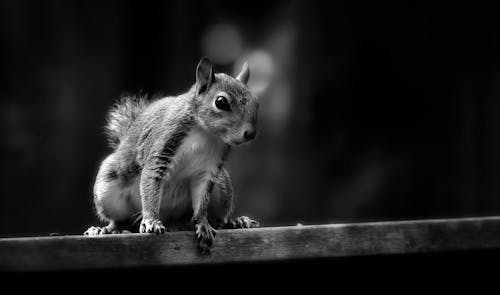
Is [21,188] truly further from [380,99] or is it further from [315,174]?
[380,99]

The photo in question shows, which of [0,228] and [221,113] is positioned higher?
[221,113]

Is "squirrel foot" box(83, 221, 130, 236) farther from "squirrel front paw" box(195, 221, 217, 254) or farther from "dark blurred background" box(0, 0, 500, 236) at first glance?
"dark blurred background" box(0, 0, 500, 236)

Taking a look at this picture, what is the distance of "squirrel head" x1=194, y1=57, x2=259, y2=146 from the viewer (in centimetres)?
198

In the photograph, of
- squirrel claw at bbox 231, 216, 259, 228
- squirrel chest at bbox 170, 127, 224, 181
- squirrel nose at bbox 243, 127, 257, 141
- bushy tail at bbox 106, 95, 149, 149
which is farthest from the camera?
bushy tail at bbox 106, 95, 149, 149

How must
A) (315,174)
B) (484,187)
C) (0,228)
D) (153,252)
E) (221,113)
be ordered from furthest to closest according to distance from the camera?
1. (315,174)
2. (484,187)
3. (0,228)
4. (221,113)
5. (153,252)

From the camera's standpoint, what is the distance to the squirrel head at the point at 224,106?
1.98 meters

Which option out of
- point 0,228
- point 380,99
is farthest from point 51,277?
point 380,99

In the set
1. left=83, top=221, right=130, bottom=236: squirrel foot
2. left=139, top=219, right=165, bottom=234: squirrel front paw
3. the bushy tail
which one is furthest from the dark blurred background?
left=139, top=219, right=165, bottom=234: squirrel front paw

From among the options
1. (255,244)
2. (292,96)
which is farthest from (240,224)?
(292,96)

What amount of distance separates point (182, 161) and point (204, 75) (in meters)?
0.23

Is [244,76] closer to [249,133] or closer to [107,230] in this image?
[249,133]

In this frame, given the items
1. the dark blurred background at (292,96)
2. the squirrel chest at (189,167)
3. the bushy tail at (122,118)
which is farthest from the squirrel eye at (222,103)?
the dark blurred background at (292,96)

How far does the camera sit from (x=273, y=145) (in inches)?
180

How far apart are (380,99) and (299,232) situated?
9.42 ft
